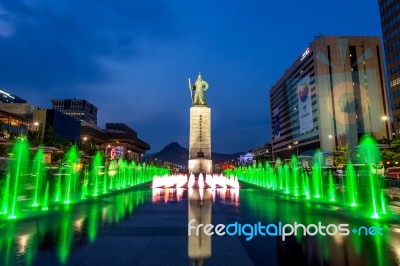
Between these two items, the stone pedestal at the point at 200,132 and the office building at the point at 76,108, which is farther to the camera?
the office building at the point at 76,108

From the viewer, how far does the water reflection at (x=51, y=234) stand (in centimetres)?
576

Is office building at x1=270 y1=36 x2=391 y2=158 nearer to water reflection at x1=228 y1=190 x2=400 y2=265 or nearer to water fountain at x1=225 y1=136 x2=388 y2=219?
water fountain at x1=225 y1=136 x2=388 y2=219

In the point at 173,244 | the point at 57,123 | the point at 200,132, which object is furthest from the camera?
the point at 57,123

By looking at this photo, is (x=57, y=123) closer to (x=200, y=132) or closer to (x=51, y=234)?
(x=200, y=132)

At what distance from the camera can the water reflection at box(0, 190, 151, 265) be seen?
5761 mm

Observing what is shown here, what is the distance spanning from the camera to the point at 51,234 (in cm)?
753

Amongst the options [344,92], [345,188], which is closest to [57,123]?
[345,188]

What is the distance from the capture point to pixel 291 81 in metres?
111

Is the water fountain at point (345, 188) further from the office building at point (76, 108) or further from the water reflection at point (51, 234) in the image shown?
the office building at point (76, 108)

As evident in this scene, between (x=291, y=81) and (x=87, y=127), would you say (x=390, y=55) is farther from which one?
(x=87, y=127)

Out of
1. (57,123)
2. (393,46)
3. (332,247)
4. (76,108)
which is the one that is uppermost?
(76,108)

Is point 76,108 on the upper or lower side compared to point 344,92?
upper

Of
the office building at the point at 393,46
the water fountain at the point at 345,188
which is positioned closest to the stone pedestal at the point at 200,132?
the water fountain at the point at 345,188

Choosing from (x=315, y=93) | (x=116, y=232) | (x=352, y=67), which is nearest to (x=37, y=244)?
(x=116, y=232)
